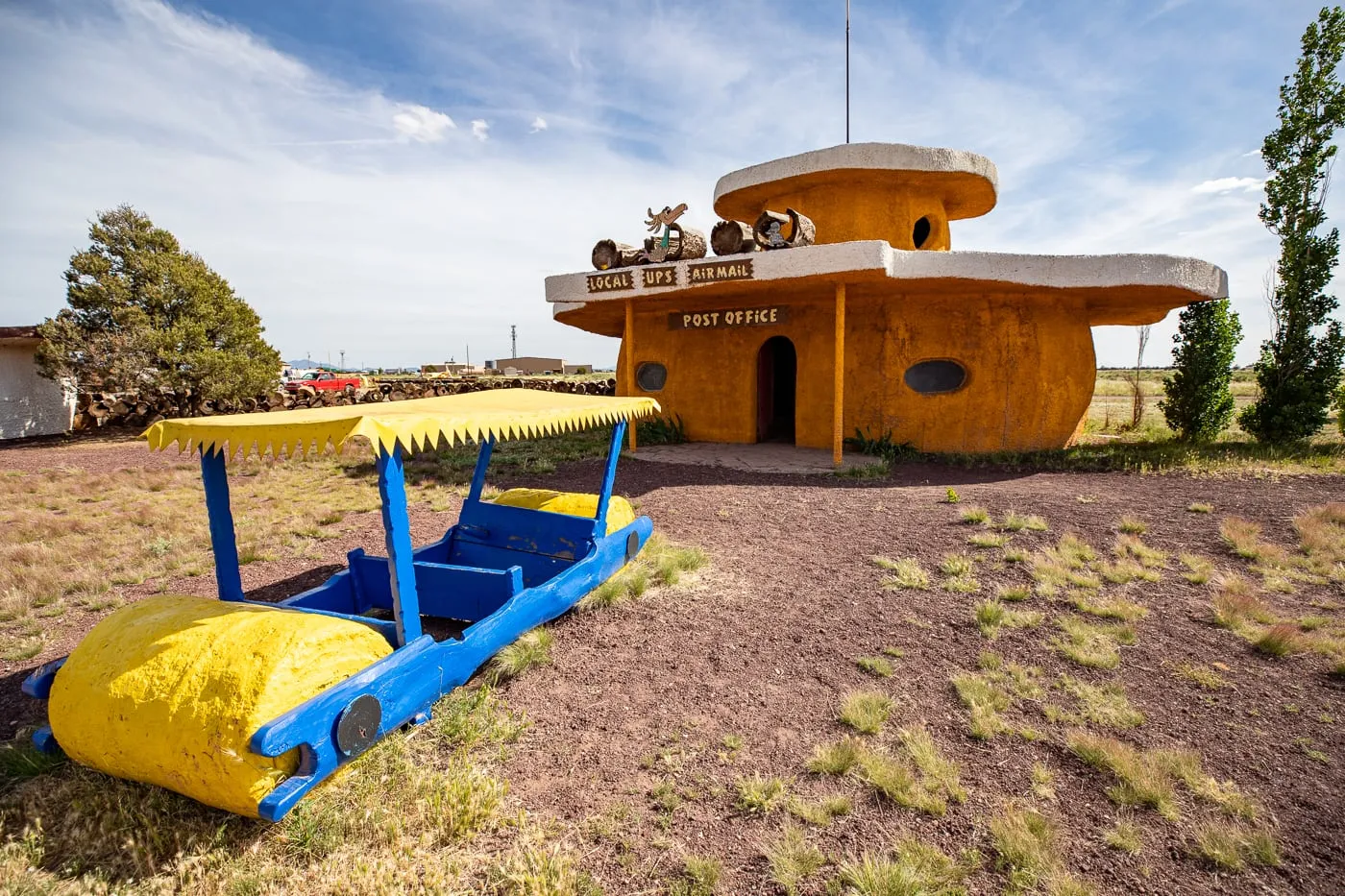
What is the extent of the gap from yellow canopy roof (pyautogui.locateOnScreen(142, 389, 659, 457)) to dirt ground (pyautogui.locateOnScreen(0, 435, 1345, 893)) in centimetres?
177

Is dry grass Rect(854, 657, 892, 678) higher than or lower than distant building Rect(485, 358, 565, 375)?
lower

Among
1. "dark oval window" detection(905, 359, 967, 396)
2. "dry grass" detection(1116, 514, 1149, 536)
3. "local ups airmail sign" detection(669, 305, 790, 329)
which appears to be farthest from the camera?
"local ups airmail sign" detection(669, 305, 790, 329)

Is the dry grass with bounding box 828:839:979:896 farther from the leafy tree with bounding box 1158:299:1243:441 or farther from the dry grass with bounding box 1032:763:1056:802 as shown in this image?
the leafy tree with bounding box 1158:299:1243:441

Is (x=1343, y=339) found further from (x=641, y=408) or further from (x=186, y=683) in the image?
(x=186, y=683)

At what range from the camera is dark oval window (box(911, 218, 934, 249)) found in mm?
12736

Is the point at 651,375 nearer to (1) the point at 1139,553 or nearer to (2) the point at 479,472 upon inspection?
(2) the point at 479,472

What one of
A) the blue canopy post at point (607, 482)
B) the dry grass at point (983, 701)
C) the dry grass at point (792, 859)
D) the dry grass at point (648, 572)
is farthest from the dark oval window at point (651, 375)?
the dry grass at point (792, 859)

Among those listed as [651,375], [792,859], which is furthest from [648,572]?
[651,375]

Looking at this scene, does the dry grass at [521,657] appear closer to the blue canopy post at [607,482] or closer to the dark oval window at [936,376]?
the blue canopy post at [607,482]

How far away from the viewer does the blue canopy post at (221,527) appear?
3.58m

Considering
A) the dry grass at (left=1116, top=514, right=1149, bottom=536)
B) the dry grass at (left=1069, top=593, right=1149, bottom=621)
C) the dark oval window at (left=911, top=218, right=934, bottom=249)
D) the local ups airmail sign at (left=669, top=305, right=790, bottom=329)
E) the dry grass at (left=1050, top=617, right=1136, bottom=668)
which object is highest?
the dark oval window at (left=911, top=218, right=934, bottom=249)

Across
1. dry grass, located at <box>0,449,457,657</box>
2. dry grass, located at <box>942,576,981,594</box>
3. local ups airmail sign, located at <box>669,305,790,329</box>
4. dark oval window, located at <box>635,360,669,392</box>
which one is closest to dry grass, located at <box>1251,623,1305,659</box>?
dry grass, located at <box>942,576,981,594</box>

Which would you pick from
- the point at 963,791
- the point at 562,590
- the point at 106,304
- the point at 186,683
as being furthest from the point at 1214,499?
the point at 106,304

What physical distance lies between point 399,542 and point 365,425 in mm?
669
